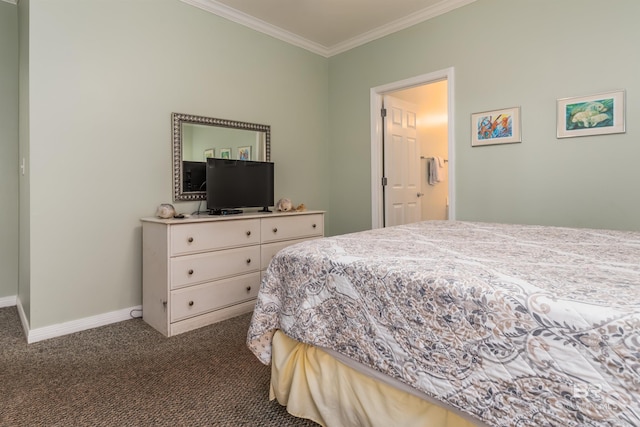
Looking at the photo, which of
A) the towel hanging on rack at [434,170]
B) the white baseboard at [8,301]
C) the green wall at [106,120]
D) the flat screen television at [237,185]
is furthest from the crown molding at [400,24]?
the white baseboard at [8,301]

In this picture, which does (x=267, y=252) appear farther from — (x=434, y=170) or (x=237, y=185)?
(x=434, y=170)

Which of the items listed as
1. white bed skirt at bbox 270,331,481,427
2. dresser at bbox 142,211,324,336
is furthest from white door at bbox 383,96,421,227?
white bed skirt at bbox 270,331,481,427

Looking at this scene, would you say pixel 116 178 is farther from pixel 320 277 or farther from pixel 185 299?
pixel 320 277

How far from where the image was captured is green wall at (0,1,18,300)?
2781 millimetres

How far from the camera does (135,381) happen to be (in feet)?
6.00

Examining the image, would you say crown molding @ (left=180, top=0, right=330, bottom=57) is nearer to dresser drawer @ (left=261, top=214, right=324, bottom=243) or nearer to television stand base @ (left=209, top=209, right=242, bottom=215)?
television stand base @ (left=209, top=209, right=242, bottom=215)

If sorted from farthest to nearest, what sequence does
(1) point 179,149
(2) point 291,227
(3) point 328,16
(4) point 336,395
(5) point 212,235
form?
(3) point 328,16
(2) point 291,227
(1) point 179,149
(5) point 212,235
(4) point 336,395

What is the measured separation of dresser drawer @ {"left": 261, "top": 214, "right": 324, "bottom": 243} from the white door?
2.90ft

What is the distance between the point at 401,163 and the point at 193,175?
2.33m

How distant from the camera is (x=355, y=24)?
11.7ft

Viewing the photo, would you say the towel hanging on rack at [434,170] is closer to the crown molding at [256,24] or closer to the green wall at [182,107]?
the green wall at [182,107]

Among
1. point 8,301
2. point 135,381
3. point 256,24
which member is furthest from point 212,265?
point 256,24

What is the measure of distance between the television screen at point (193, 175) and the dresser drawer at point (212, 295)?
874mm

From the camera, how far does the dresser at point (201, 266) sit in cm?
245
